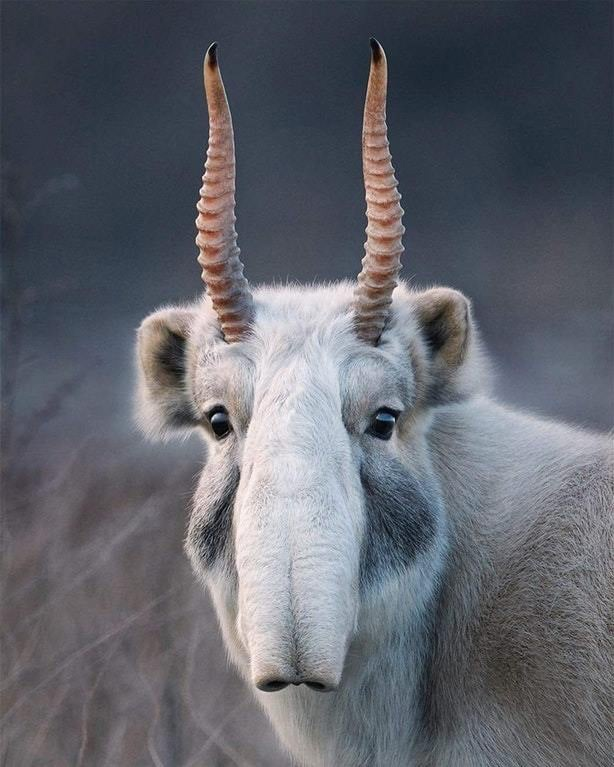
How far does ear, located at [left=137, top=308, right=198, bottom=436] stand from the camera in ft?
16.3

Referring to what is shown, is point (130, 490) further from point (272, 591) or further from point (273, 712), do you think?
point (272, 591)

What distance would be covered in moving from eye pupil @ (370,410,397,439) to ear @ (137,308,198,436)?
3.22ft

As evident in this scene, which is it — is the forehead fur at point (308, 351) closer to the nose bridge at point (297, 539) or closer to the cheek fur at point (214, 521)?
Result: the nose bridge at point (297, 539)

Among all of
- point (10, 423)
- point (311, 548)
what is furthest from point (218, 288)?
point (10, 423)

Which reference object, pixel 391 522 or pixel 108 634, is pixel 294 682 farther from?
pixel 108 634

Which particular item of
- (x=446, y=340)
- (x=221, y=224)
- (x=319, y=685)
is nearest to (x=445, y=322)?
(x=446, y=340)

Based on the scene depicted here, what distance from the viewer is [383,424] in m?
4.32

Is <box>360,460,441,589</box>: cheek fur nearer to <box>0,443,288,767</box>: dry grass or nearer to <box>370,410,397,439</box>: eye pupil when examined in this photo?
<box>370,410,397,439</box>: eye pupil

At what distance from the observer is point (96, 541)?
23.7ft

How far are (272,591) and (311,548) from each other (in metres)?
0.19

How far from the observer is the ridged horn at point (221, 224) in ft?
14.2

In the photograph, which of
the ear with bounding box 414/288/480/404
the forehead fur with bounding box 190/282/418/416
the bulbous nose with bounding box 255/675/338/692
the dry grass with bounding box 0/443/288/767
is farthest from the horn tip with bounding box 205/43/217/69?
the dry grass with bounding box 0/443/288/767

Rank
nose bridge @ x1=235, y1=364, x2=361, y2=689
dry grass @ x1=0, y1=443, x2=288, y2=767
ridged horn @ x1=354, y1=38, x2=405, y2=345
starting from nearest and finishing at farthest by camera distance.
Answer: nose bridge @ x1=235, y1=364, x2=361, y2=689, ridged horn @ x1=354, y1=38, x2=405, y2=345, dry grass @ x1=0, y1=443, x2=288, y2=767

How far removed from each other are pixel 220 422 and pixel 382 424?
25.7 inches
